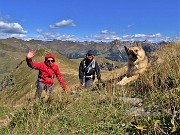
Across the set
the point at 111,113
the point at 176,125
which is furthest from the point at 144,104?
the point at 176,125

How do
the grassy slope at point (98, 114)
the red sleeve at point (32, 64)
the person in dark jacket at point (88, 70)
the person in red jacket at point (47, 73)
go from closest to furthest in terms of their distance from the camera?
the grassy slope at point (98, 114) → the red sleeve at point (32, 64) → the person in red jacket at point (47, 73) → the person in dark jacket at point (88, 70)

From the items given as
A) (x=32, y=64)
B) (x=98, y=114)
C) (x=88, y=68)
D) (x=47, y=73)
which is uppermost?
(x=32, y=64)

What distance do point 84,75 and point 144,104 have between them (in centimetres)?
492

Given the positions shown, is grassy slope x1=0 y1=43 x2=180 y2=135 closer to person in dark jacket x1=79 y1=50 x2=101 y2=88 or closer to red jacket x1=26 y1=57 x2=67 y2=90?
red jacket x1=26 y1=57 x2=67 y2=90

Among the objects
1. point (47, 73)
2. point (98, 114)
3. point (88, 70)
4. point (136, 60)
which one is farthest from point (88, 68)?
point (98, 114)

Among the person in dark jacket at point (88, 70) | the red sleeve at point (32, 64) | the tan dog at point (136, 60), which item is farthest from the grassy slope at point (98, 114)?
the tan dog at point (136, 60)

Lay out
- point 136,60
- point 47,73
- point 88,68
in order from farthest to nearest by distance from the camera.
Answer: point 136,60
point 88,68
point 47,73

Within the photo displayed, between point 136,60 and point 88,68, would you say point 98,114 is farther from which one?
point 136,60

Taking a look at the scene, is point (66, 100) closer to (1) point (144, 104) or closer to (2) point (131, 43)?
(1) point (144, 104)

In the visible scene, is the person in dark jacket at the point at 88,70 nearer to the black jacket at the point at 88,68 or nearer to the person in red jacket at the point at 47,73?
the black jacket at the point at 88,68

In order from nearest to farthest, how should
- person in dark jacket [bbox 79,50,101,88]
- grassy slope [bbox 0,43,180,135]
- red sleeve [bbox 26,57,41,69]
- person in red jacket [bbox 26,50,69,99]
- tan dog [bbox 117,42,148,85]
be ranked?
grassy slope [bbox 0,43,180,135]
red sleeve [bbox 26,57,41,69]
person in red jacket [bbox 26,50,69,99]
person in dark jacket [bbox 79,50,101,88]
tan dog [bbox 117,42,148,85]

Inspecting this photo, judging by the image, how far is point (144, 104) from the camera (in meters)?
8.43

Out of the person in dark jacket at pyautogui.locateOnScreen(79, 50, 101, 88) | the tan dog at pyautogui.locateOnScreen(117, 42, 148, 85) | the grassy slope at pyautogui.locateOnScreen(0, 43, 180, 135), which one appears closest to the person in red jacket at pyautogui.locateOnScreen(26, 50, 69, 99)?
the person in dark jacket at pyautogui.locateOnScreen(79, 50, 101, 88)

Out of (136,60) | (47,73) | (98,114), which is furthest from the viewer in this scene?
(136,60)
